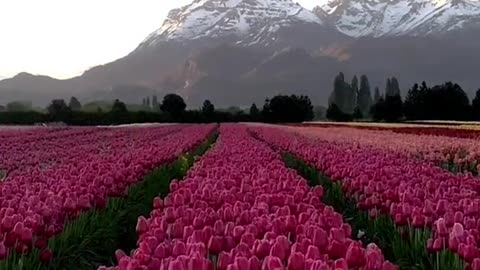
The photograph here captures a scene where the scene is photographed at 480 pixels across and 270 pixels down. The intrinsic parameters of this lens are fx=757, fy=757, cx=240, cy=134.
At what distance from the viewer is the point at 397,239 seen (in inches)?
231

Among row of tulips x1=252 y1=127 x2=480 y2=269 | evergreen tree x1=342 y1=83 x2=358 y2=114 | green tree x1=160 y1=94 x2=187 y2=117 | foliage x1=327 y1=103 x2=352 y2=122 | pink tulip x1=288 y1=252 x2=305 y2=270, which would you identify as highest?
evergreen tree x1=342 y1=83 x2=358 y2=114

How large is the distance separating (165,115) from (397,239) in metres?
72.2

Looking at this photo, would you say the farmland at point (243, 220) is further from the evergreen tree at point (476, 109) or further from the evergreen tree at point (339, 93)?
the evergreen tree at point (339, 93)

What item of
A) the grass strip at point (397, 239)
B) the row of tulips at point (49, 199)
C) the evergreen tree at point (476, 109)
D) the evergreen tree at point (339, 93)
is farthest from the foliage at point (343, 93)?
the grass strip at point (397, 239)

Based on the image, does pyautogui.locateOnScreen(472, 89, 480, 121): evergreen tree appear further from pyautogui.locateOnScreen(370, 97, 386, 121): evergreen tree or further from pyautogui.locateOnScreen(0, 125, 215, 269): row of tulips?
pyautogui.locateOnScreen(0, 125, 215, 269): row of tulips

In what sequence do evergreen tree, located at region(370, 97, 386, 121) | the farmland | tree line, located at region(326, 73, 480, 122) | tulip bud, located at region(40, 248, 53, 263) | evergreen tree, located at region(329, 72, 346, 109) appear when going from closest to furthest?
the farmland, tulip bud, located at region(40, 248, 53, 263), tree line, located at region(326, 73, 480, 122), evergreen tree, located at region(370, 97, 386, 121), evergreen tree, located at region(329, 72, 346, 109)

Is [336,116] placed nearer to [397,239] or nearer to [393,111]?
[393,111]

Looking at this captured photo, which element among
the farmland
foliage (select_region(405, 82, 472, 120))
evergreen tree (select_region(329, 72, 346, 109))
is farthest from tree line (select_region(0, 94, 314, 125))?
evergreen tree (select_region(329, 72, 346, 109))

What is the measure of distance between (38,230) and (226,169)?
11.1ft

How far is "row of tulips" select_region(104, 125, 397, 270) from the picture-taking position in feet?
11.3

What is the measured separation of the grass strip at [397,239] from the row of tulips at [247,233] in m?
0.62

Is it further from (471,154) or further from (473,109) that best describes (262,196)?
(473,109)

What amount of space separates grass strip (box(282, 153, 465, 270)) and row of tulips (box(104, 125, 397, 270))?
24.4 inches

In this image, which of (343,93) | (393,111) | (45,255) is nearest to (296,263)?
(45,255)
